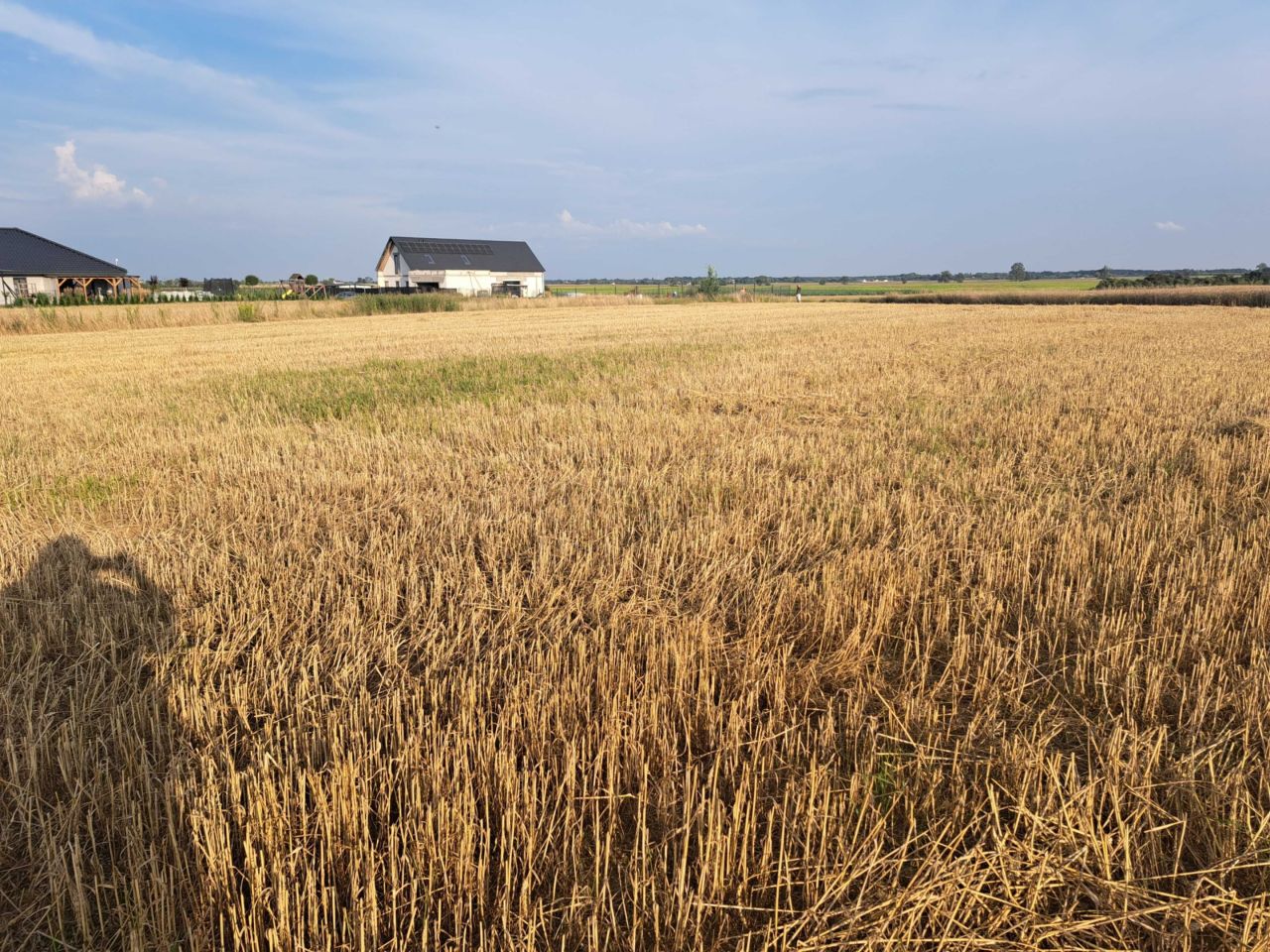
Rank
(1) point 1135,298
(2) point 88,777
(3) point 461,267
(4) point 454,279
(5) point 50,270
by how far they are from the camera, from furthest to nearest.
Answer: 1. (3) point 461,267
2. (4) point 454,279
3. (5) point 50,270
4. (1) point 1135,298
5. (2) point 88,777

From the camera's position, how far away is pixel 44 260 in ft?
157

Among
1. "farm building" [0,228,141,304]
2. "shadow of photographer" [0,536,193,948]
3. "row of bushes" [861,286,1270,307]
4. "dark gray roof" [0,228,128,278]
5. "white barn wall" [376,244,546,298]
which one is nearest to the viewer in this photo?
"shadow of photographer" [0,536,193,948]

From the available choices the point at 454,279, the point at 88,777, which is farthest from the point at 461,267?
the point at 88,777

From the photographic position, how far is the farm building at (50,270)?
45.2 metres

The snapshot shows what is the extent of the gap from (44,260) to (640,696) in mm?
61233

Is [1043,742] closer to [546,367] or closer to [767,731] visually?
[767,731]

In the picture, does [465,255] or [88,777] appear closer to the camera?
[88,777]

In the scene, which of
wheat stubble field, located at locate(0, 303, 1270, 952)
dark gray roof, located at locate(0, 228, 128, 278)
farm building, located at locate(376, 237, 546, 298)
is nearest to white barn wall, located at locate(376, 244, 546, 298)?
farm building, located at locate(376, 237, 546, 298)

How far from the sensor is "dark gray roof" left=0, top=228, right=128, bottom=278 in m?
46.0

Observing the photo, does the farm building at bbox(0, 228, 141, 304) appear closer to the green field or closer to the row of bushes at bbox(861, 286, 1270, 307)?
the green field

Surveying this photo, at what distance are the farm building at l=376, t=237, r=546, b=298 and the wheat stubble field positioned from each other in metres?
63.0

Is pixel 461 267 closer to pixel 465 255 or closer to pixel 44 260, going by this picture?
pixel 465 255

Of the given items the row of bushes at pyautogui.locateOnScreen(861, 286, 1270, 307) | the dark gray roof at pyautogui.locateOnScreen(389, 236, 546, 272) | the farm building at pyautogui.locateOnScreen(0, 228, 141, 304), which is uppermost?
the dark gray roof at pyautogui.locateOnScreen(389, 236, 546, 272)

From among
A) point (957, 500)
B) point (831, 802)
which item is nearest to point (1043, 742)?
point (831, 802)
